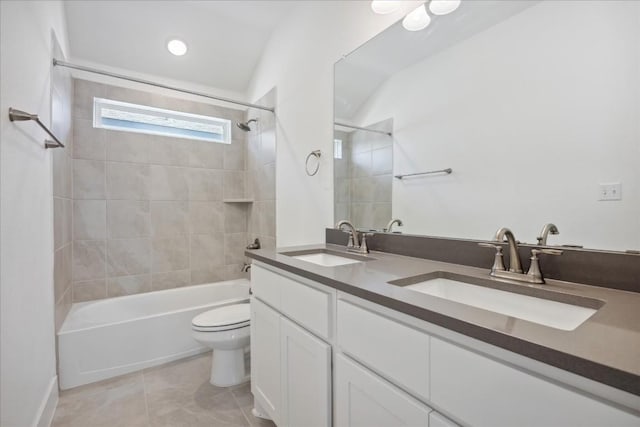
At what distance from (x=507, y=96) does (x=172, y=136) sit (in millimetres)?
2802

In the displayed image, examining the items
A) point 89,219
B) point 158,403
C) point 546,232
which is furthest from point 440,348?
point 89,219

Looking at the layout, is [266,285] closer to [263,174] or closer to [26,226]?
[26,226]

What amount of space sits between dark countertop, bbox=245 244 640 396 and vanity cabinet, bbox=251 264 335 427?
0.16 m

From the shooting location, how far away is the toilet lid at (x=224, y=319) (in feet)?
6.36

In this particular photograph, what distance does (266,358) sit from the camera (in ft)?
4.86

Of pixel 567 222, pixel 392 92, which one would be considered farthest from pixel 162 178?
pixel 567 222

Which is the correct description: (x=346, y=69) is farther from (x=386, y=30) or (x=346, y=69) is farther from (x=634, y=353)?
(x=634, y=353)

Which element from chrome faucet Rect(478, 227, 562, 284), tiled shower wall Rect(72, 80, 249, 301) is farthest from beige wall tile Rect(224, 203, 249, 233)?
chrome faucet Rect(478, 227, 562, 284)

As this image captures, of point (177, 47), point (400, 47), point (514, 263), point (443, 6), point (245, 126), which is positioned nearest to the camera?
point (514, 263)

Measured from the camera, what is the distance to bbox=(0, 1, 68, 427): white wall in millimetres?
1141

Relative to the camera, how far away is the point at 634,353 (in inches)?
18.8

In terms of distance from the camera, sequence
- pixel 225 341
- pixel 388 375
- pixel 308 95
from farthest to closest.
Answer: pixel 308 95 < pixel 225 341 < pixel 388 375

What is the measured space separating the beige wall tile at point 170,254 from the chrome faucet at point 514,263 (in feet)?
8.99

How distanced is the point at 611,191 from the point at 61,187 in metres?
2.96
